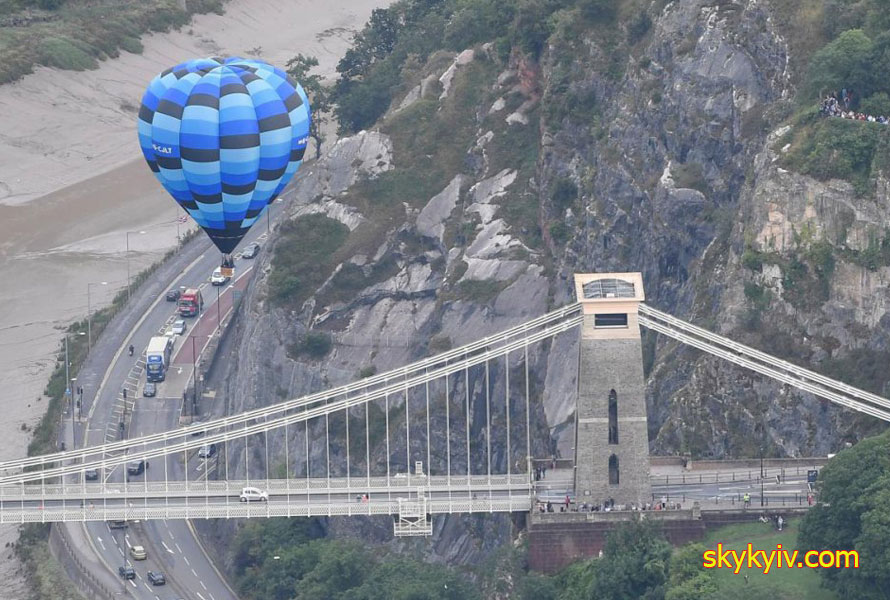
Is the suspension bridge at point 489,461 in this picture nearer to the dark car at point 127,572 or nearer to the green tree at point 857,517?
the green tree at point 857,517

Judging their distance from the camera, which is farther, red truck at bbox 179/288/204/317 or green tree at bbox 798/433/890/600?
red truck at bbox 179/288/204/317

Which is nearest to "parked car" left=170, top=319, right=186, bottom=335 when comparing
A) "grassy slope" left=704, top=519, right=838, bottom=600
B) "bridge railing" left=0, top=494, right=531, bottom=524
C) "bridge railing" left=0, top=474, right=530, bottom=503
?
"bridge railing" left=0, top=474, right=530, bottom=503

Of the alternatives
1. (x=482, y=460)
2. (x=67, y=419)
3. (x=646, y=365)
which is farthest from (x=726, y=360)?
(x=67, y=419)

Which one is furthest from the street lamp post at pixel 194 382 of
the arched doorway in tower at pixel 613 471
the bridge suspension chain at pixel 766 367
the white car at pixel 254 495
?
the bridge suspension chain at pixel 766 367

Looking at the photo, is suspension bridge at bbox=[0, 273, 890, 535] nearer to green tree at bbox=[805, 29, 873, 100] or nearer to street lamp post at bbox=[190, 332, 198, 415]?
green tree at bbox=[805, 29, 873, 100]

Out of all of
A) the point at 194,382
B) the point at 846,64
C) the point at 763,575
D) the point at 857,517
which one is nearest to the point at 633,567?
the point at 763,575

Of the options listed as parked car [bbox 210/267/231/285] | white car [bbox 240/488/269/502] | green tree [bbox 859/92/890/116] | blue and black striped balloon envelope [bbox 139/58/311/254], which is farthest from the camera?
parked car [bbox 210/267/231/285]
